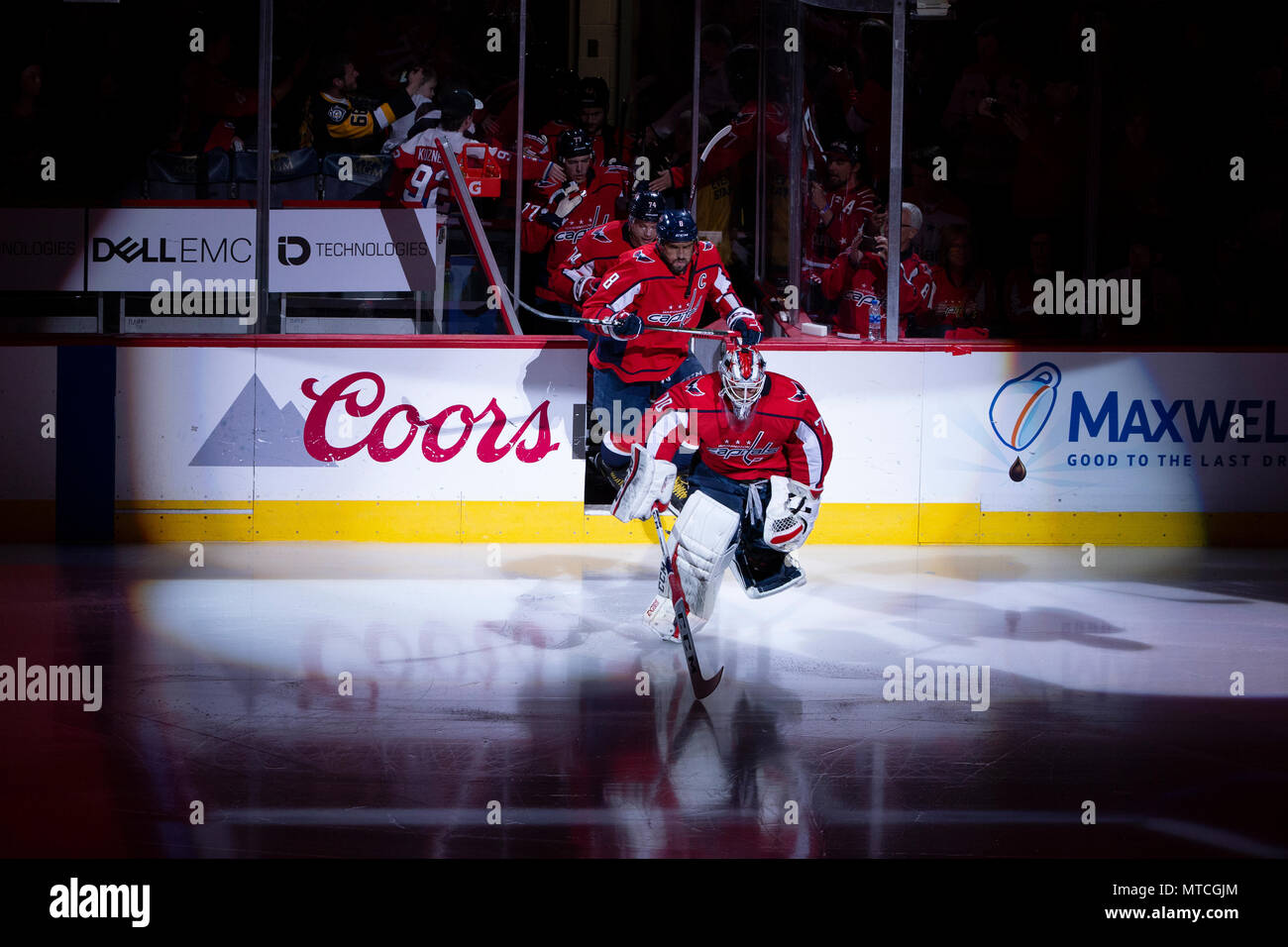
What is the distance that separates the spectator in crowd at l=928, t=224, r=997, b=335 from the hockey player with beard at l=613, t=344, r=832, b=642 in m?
3.27

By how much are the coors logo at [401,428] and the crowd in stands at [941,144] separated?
98 cm

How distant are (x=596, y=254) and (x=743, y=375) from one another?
10.2ft

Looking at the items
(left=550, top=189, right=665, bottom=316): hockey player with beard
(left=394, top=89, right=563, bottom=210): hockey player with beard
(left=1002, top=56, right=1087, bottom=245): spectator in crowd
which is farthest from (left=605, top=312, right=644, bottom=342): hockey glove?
(left=1002, top=56, right=1087, bottom=245): spectator in crowd

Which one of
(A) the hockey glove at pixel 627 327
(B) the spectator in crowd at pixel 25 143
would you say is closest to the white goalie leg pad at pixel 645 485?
(A) the hockey glove at pixel 627 327

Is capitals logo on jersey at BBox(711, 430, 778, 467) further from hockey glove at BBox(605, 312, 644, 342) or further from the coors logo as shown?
the coors logo

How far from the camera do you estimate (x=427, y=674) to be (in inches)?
219

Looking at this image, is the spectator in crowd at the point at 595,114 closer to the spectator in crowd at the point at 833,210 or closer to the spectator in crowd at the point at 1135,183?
the spectator in crowd at the point at 833,210

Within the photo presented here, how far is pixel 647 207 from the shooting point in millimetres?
8055

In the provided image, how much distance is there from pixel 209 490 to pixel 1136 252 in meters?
6.32

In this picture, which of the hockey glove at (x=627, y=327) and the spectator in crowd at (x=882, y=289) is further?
the spectator in crowd at (x=882, y=289)

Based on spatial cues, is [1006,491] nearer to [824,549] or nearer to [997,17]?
[824,549]

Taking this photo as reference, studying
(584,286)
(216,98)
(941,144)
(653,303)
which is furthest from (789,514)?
(216,98)

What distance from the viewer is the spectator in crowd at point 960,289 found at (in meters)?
8.84
